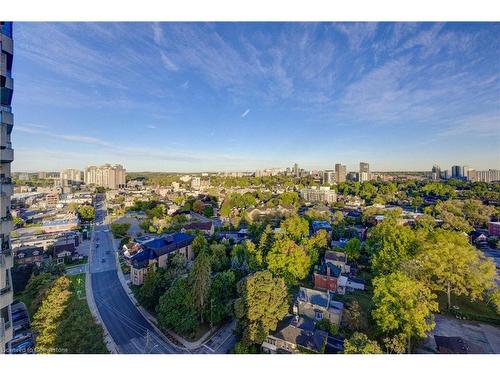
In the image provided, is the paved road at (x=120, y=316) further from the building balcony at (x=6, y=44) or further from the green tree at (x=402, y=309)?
the building balcony at (x=6, y=44)

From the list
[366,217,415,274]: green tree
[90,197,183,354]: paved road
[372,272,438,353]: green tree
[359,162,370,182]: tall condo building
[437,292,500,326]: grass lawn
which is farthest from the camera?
[359,162,370,182]: tall condo building

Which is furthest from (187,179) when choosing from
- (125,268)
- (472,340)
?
(472,340)

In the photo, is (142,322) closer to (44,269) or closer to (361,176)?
(44,269)

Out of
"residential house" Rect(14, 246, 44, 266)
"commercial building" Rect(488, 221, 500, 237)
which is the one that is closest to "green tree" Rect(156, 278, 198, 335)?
"residential house" Rect(14, 246, 44, 266)

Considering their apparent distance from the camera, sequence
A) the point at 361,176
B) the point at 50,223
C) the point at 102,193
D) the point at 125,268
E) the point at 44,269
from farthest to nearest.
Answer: the point at 102,193 → the point at 361,176 → the point at 50,223 → the point at 125,268 → the point at 44,269

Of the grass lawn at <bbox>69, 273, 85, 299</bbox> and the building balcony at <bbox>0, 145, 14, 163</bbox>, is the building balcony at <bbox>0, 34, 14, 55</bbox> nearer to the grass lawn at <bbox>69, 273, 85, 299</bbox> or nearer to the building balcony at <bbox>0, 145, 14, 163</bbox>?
the building balcony at <bbox>0, 145, 14, 163</bbox>

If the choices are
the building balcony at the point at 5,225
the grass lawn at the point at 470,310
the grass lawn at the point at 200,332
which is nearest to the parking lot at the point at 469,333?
the grass lawn at the point at 470,310

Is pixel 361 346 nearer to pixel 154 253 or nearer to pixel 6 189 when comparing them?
pixel 6 189
